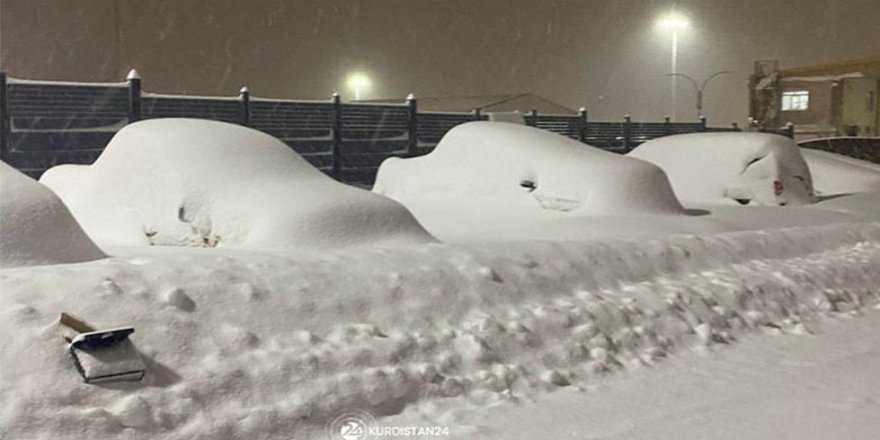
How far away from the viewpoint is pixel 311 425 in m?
4.90

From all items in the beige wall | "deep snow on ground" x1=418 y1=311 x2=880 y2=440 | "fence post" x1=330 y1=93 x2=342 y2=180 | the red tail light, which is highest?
the beige wall

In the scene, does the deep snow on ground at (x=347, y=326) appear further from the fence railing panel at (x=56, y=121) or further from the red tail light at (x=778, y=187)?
the fence railing panel at (x=56, y=121)

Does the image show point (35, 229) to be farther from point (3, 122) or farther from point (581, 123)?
point (581, 123)

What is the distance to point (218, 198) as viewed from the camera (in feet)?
29.9

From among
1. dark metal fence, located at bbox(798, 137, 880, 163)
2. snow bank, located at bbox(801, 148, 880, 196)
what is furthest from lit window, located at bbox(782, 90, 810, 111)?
snow bank, located at bbox(801, 148, 880, 196)

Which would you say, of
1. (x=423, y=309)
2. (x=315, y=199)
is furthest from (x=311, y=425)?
(x=315, y=199)

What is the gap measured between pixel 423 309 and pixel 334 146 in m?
15.9

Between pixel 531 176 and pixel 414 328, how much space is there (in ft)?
26.6

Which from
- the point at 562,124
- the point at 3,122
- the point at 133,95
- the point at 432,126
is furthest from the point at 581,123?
the point at 3,122

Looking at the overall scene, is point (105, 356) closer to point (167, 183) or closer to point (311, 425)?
point (311, 425)

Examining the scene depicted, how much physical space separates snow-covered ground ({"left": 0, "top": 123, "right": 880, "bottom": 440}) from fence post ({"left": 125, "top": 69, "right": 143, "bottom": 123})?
27.3 ft

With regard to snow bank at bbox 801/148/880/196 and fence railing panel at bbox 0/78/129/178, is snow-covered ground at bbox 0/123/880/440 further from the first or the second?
snow bank at bbox 801/148/880/196

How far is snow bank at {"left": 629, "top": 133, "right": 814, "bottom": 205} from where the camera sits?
16.9 metres

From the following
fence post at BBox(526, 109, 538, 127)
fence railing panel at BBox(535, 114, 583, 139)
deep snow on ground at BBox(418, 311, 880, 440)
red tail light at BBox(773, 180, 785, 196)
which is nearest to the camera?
deep snow on ground at BBox(418, 311, 880, 440)
